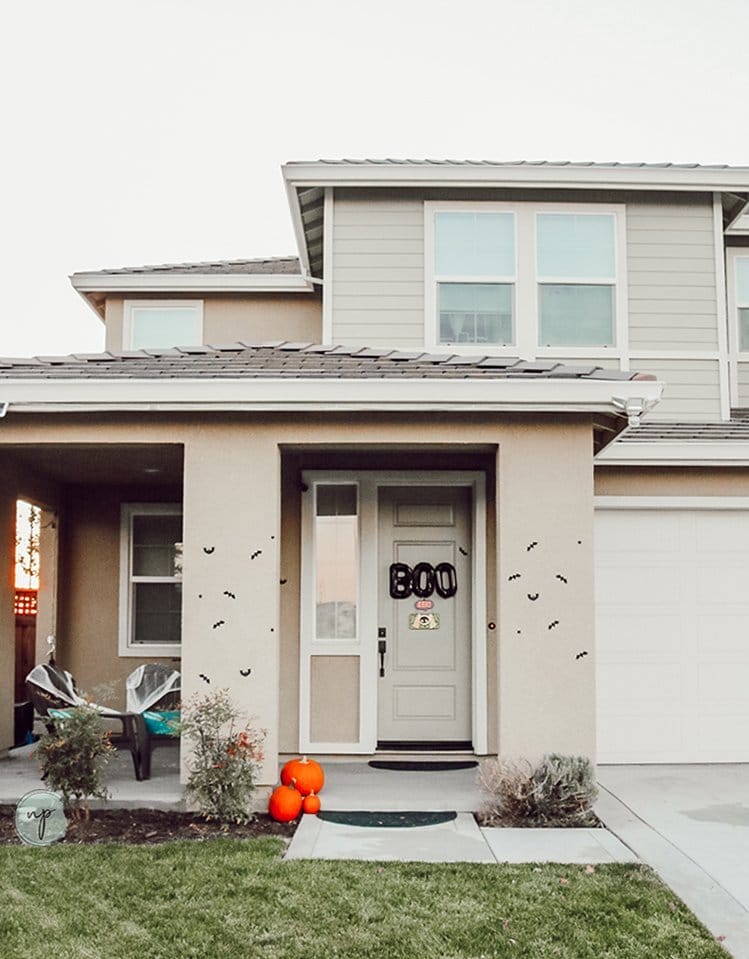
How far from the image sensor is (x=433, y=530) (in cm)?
1045

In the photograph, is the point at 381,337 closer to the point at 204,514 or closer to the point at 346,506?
the point at 346,506

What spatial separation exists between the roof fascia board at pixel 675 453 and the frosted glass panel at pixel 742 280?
3423 millimetres

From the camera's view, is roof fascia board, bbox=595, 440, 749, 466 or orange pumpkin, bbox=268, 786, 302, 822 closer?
orange pumpkin, bbox=268, 786, 302, 822

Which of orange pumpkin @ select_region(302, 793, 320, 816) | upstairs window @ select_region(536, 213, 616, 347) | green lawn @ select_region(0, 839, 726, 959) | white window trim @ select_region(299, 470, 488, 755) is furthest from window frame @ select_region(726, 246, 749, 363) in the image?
green lawn @ select_region(0, 839, 726, 959)

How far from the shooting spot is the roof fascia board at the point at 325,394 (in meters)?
8.31

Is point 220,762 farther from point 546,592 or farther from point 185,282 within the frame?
point 185,282

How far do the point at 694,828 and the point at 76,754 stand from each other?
427cm

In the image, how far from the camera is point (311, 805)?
808 cm

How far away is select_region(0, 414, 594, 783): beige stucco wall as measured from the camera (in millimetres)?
8367

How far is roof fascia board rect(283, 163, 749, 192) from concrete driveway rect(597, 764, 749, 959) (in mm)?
6133

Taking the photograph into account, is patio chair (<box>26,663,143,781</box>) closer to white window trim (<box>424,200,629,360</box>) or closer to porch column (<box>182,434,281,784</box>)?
porch column (<box>182,434,281,784</box>)

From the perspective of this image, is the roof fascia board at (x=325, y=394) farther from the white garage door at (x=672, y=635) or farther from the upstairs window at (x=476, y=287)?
the upstairs window at (x=476, y=287)

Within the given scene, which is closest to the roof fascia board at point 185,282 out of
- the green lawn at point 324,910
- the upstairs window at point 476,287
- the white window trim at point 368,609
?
the upstairs window at point 476,287

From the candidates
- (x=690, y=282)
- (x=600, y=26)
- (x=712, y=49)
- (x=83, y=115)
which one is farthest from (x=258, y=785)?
(x=83, y=115)
